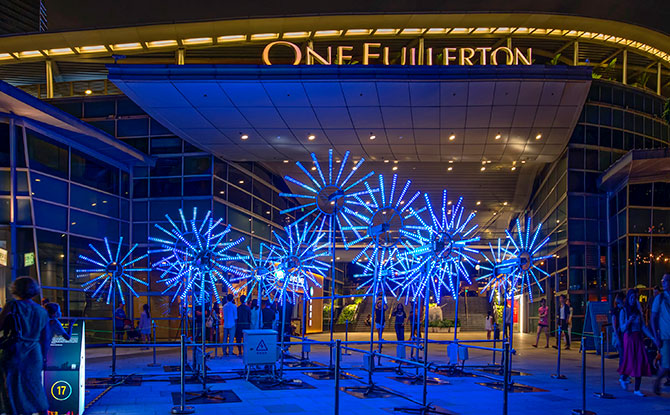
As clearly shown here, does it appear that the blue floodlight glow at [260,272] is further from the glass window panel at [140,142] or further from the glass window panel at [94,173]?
the glass window panel at [140,142]

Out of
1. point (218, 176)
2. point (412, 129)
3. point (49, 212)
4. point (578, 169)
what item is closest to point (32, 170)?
point (49, 212)

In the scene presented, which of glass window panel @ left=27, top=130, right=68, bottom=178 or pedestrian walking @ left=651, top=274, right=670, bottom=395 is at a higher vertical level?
glass window panel @ left=27, top=130, right=68, bottom=178

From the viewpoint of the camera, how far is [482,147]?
2641 cm

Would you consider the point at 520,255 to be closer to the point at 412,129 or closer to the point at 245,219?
the point at 412,129

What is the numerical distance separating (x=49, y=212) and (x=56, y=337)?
13.7m

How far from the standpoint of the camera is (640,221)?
80.1ft

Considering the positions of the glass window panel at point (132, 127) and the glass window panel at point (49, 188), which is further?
the glass window panel at point (132, 127)

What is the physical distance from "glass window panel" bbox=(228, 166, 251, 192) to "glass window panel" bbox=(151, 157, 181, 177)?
2.25 meters

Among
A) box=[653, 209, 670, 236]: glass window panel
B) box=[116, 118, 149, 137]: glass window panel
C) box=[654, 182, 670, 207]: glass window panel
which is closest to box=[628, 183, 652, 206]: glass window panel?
box=[654, 182, 670, 207]: glass window panel

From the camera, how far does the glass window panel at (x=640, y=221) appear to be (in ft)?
80.0

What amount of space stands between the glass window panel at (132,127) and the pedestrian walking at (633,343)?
1957cm

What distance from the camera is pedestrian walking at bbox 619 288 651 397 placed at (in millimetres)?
12359

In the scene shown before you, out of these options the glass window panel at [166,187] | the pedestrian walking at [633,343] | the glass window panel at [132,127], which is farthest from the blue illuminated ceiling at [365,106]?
the pedestrian walking at [633,343]

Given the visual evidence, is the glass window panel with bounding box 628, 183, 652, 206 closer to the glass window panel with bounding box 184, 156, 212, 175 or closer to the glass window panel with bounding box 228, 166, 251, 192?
the glass window panel with bounding box 228, 166, 251, 192
